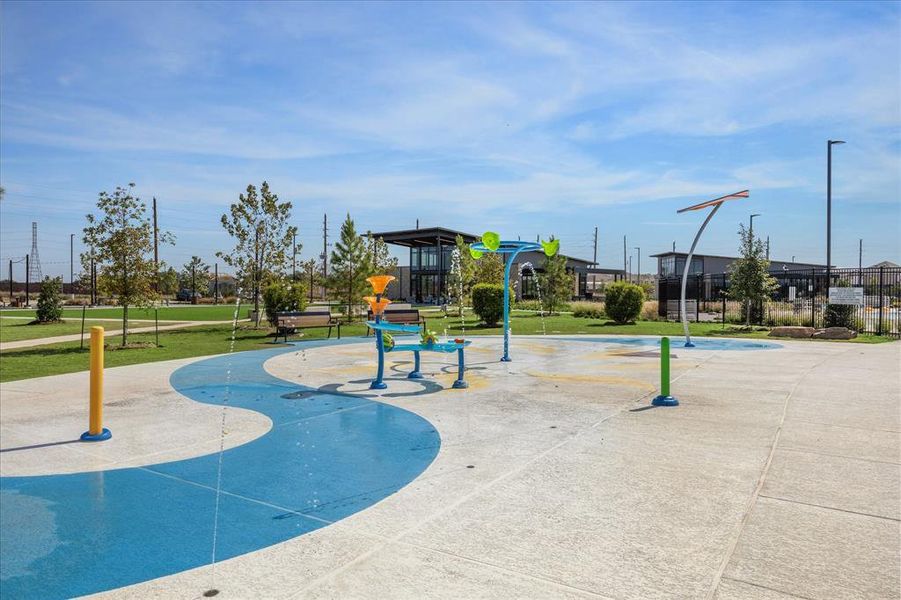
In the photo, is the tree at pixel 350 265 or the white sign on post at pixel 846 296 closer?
the white sign on post at pixel 846 296

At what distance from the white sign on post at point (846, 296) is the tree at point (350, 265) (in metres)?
20.2

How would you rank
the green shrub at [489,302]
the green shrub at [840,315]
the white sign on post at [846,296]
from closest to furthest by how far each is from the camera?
the white sign on post at [846,296], the green shrub at [840,315], the green shrub at [489,302]

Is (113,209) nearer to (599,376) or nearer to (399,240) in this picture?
(599,376)

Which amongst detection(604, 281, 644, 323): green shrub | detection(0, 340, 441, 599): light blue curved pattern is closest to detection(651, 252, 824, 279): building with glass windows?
detection(604, 281, 644, 323): green shrub

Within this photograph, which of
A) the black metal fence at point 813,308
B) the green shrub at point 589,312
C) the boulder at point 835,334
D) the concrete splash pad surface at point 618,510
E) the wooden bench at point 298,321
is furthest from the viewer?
the green shrub at point 589,312

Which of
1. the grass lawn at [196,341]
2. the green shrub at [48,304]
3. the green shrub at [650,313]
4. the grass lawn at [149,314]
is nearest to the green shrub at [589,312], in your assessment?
the green shrub at [650,313]

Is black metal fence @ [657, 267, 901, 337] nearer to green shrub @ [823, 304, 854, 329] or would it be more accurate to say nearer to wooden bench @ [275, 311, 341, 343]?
green shrub @ [823, 304, 854, 329]

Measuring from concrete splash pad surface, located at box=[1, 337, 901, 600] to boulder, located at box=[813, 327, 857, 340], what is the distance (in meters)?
12.4

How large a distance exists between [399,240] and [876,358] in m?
47.5

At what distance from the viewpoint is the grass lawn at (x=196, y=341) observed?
13.0 metres

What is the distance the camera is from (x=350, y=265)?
29.5 metres

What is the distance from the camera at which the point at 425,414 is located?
795 centimetres

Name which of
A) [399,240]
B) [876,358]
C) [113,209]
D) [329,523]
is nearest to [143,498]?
[329,523]

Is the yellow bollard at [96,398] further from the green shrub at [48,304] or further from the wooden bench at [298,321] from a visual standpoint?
the green shrub at [48,304]
